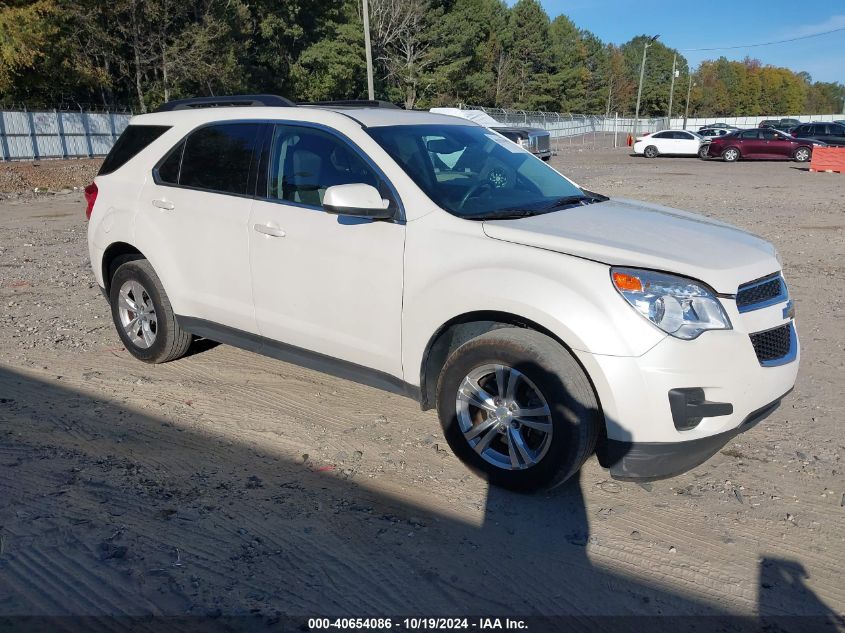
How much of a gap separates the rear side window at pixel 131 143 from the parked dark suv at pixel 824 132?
34.8m

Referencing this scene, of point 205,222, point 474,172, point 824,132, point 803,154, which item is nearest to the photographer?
point 474,172

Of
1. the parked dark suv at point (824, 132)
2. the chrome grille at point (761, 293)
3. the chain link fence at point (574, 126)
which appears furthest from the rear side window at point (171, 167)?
the chain link fence at point (574, 126)

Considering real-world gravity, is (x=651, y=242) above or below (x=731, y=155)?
above

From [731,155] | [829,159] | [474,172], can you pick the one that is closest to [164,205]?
[474,172]

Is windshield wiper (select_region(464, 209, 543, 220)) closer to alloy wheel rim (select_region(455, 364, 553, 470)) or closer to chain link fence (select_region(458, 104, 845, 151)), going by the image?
alloy wheel rim (select_region(455, 364, 553, 470))

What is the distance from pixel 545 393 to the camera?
344 centimetres

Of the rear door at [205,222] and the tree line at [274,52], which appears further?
the tree line at [274,52]

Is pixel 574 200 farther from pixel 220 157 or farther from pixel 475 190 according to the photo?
pixel 220 157

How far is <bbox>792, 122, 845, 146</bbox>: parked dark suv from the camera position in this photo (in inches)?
1311

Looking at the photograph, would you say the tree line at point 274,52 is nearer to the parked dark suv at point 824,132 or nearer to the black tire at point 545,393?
the parked dark suv at point 824,132

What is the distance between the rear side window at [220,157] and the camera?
4.77 meters

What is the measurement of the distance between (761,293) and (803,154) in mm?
33584

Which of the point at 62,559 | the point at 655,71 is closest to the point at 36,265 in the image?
the point at 62,559

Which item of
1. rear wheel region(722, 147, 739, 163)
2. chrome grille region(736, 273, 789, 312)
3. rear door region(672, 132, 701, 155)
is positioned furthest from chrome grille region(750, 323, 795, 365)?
rear door region(672, 132, 701, 155)
